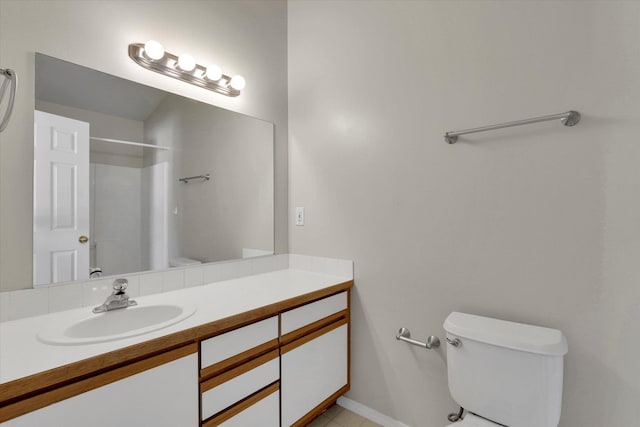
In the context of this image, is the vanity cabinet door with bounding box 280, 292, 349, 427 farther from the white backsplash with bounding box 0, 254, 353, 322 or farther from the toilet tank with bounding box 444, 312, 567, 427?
the toilet tank with bounding box 444, 312, 567, 427

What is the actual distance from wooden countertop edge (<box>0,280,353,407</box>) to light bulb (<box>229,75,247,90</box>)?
1287mm

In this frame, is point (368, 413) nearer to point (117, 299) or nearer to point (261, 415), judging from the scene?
point (261, 415)

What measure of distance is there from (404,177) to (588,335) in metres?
1.00

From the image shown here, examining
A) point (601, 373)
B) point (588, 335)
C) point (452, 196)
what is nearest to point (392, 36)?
point (452, 196)

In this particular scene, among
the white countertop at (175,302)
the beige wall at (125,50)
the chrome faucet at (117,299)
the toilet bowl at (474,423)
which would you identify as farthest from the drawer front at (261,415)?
the beige wall at (125,50)

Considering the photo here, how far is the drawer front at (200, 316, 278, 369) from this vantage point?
1.11 m

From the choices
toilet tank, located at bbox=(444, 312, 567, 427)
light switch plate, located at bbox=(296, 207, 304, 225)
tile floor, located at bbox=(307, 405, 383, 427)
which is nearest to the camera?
toilet tank, located at bbox=(444, 312, 567, 427)

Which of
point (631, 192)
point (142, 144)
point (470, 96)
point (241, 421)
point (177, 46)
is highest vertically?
point (177, 46)

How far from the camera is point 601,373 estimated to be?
44.5 inches

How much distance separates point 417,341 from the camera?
5.11 ft

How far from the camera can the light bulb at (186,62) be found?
1527 mm

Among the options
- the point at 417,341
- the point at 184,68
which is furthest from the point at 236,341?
the point at 184,68

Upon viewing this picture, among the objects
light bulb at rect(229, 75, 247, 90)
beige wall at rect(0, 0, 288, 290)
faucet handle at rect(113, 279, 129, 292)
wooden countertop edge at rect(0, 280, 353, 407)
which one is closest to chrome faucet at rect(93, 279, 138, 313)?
faucet handle at rect(113, 279, 129, 292)

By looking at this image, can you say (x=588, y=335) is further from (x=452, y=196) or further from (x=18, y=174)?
(x=18, y=174)
